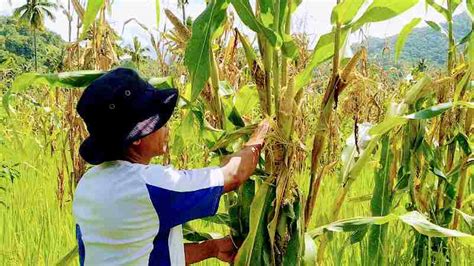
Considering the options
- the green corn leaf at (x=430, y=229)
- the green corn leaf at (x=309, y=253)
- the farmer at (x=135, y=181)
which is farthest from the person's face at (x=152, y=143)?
the green corn leaf at (x=430, y=229)

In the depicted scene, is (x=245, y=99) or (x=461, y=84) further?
(x=461, y=84)

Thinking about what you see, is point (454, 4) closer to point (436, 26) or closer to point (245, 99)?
point (436, 26)

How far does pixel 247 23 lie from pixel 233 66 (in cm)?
43

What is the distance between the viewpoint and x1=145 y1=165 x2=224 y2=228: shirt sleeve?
4.17 ft

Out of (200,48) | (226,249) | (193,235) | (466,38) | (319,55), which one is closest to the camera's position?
(200,48)

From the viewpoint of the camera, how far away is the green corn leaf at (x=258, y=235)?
4.30 ft

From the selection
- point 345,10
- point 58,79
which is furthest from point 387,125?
point 58,79

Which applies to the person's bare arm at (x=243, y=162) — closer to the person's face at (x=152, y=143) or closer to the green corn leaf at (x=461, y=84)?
the person's face at (x=152, y=143)

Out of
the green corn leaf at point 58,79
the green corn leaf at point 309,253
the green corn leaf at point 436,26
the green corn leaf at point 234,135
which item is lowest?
the green corn leaf at point 309,253

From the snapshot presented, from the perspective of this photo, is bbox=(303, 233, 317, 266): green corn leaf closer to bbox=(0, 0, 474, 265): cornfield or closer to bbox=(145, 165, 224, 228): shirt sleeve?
bbox=(0, 0, 474, 265): cornfield

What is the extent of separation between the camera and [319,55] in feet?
4.37

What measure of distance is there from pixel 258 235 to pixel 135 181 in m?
0.30

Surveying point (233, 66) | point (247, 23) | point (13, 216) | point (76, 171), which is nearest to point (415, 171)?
point (233, 66)

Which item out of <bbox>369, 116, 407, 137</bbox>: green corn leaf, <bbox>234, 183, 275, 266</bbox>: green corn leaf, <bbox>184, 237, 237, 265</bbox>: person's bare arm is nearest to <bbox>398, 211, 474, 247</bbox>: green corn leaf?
<bbox>369, 116, 407, 137</bbox>: green corn leaf
